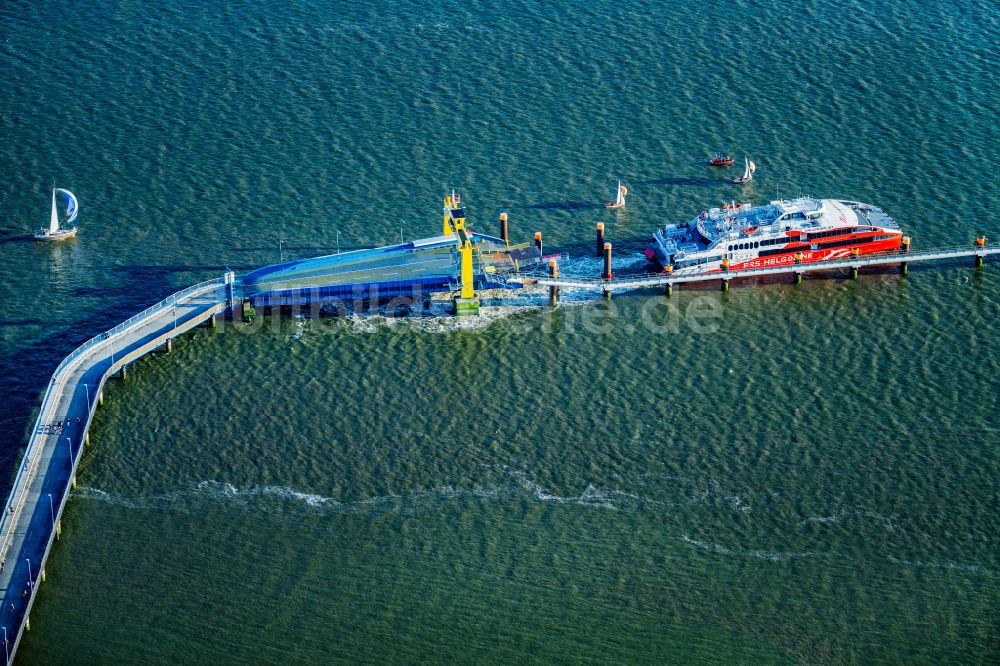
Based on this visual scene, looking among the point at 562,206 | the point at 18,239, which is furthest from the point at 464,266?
the point at 18,239

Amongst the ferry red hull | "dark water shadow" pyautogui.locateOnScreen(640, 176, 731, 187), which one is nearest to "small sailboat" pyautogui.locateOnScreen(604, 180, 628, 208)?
"dark water shadow" pyautogui.locateOnScreen(640, 176, 731, 187)

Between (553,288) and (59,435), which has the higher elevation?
(553,288)

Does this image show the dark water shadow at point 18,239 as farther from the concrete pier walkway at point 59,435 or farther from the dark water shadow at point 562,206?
the dark water shadow at point 562,206

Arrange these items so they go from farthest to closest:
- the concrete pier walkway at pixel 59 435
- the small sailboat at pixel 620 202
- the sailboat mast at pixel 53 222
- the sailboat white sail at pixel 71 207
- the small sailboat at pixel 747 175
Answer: the small sailboat at pixel 747 175 → the small sailboat at pixel 620 202 → the sailboat white sail at pixel 71 207 → the sailboat mast at pixel 53 222 → the concrete pier walkway at pixel 59 435

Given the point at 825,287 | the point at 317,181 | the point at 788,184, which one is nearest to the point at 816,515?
the point at 825,287

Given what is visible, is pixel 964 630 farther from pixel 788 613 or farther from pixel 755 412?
pixel 755 412

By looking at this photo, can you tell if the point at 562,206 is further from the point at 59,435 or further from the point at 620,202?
the point at 59,435

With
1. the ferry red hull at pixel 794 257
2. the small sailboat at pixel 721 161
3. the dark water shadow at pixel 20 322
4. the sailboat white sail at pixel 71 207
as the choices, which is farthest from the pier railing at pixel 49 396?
the small sailboat at pixel 721 161
